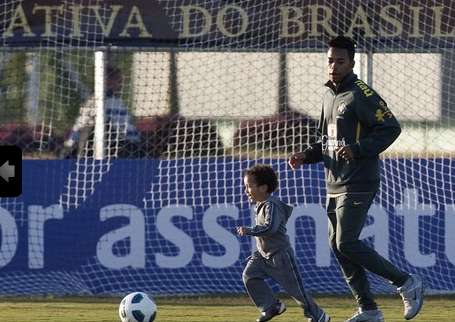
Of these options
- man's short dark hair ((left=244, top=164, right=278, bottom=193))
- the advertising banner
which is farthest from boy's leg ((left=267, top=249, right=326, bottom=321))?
the advertising banner

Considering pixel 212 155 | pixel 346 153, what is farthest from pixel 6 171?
pixel 212 155

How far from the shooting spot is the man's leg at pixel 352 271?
27.8ft

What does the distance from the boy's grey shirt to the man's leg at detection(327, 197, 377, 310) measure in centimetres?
34

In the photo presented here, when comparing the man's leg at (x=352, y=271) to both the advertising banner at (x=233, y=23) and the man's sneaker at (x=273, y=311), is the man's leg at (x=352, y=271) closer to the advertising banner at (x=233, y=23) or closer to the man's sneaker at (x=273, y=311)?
the man's sneaker at (x=273, y=311)

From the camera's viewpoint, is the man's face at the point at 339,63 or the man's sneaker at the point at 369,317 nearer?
the man's face at the point at 339,63

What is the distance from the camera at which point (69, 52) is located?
1302 cm

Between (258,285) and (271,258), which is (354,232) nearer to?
(271,258)

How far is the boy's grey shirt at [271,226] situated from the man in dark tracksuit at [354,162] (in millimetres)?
353

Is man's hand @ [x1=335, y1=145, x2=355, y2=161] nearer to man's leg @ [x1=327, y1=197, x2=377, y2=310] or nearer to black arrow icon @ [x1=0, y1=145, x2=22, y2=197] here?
man's leg @ [x1=327, y1=197, x2=377, y2=310]

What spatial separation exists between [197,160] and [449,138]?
311 centimetres

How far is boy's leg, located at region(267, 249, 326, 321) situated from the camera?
28.6ft

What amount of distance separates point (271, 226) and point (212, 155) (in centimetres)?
453

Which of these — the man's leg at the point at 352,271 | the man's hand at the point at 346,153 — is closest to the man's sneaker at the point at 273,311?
the man's leg at the point at 352,271

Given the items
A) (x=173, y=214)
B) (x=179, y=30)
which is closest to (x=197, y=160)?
(x=173, y=214)
